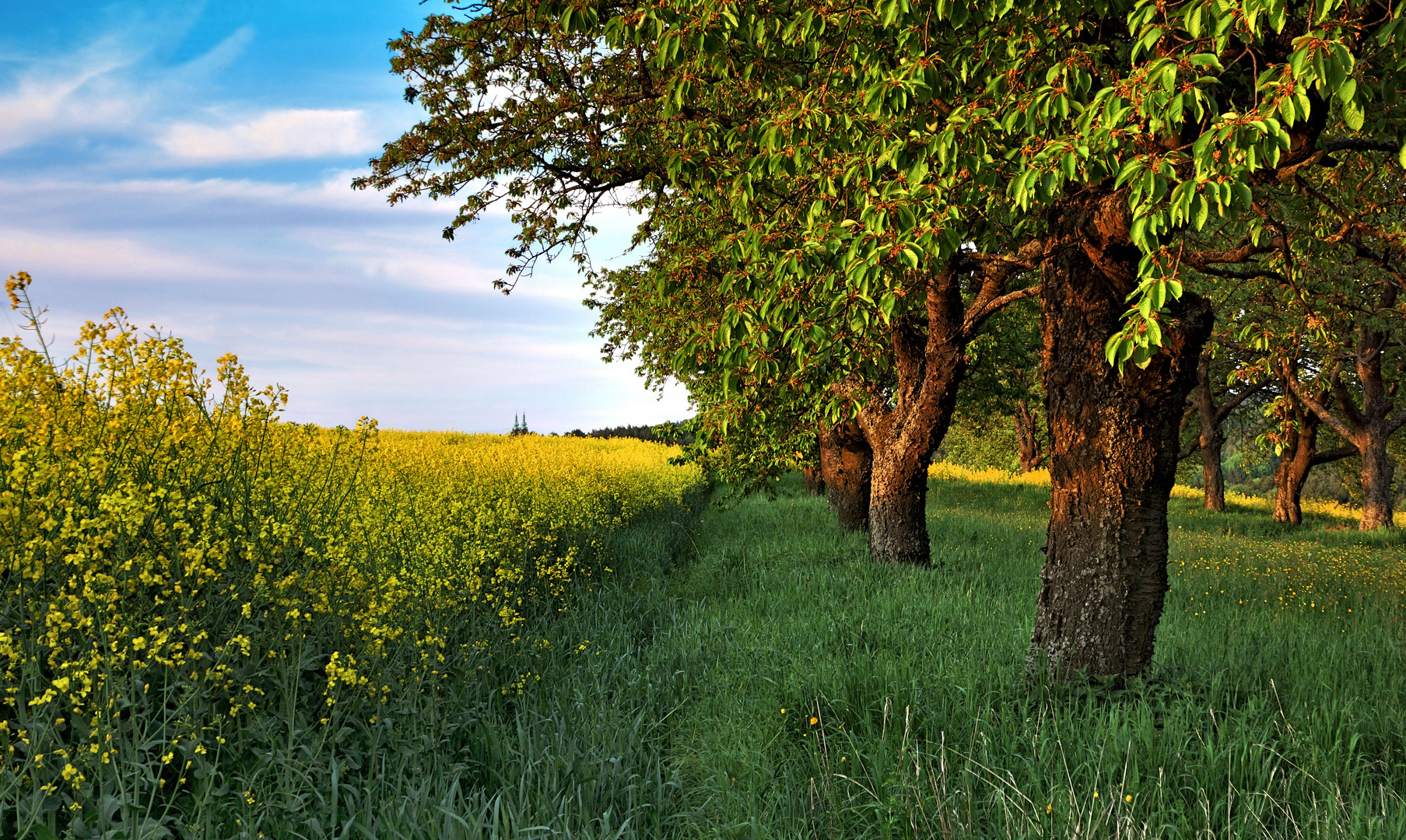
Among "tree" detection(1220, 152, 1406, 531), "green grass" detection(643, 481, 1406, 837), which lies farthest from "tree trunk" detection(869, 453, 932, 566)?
"tree" detection(1220, 152, 1406, 531)

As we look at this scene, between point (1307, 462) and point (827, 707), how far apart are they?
25.2 meters

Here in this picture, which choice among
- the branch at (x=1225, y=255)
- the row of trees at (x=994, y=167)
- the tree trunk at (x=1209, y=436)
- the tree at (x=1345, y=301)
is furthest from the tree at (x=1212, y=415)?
the branch at (x=1225, y=255)

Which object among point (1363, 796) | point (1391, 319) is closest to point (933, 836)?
point (1363, 796)

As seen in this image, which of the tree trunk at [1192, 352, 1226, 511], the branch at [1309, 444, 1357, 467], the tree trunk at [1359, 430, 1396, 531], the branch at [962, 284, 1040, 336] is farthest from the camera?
the branch at [1309, 444, 1357, 467]

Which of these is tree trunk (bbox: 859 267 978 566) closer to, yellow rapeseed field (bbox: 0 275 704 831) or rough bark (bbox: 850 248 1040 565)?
rough bark (bbox: 850 248 1040 565)

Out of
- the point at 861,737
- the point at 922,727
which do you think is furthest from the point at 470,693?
the point at 922,727

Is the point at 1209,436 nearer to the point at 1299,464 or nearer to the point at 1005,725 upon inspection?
the point at 1299,464

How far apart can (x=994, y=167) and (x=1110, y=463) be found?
8.03 ft

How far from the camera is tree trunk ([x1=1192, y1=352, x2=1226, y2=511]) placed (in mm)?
22922

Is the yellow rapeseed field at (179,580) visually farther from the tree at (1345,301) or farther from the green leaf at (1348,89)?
the tree at (1345,301)

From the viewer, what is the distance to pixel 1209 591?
34.6 ft

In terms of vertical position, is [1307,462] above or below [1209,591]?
above

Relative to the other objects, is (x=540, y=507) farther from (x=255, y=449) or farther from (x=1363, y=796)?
(x=1363, y=796)

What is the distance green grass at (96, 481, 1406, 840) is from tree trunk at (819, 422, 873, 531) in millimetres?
6304
